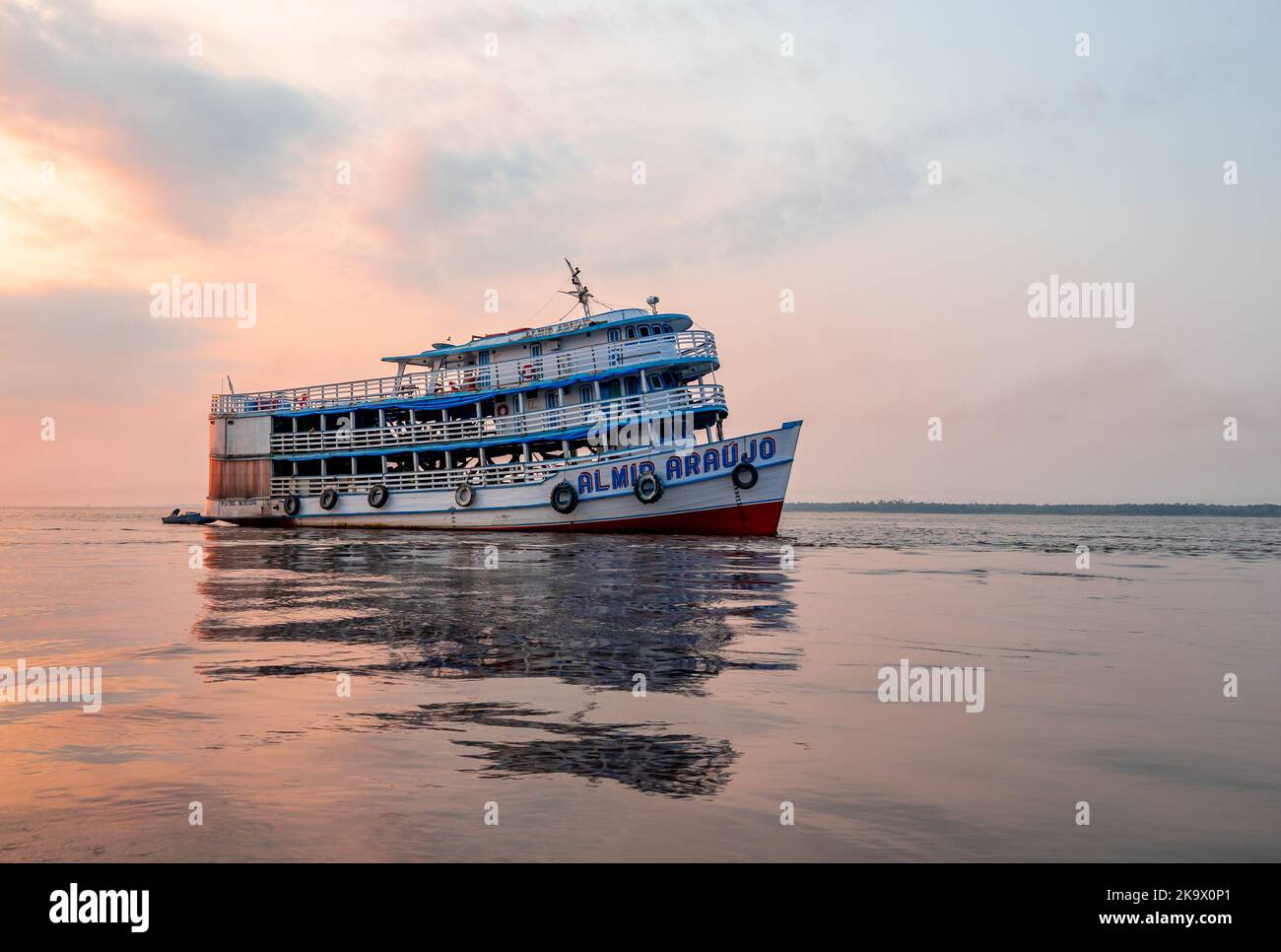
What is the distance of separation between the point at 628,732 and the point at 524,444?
32.6 m

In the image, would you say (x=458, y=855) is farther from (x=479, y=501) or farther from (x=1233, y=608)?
(x=479, y=501)

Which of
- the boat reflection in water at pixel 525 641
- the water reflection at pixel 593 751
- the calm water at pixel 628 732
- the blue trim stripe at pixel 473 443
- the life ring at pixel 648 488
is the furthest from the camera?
the blue trim stripe at pixel 473 443

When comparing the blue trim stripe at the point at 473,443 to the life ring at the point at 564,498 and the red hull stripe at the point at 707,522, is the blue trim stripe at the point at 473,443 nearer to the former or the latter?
the life ring at the point at 564,498

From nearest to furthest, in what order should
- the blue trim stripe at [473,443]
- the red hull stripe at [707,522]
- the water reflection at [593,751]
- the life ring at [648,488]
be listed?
the water reflection at [593,751] < the red hull stripe at [707,522] < the life ring at [648,488] < the blue trim stripe at [473,443]

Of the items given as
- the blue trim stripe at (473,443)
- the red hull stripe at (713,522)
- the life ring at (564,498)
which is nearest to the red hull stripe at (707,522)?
the red hull stripe at (713,522)

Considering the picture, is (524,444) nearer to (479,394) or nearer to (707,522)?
(479,394)

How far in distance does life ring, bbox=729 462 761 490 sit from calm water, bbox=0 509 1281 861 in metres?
18.0

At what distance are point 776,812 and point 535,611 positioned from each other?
835 centimetres

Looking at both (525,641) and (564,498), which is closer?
(525,641)

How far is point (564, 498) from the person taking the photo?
34.8 meters

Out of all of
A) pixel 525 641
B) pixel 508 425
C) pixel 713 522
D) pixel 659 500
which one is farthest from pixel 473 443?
pixel 525 641

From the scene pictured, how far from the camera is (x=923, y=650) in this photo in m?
9.66

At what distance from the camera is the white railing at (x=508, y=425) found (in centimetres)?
3444

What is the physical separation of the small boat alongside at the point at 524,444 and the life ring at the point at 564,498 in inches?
2.0
